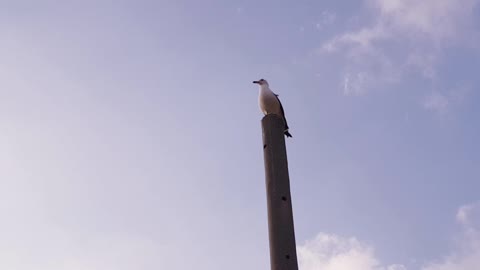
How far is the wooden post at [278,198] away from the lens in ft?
15.0

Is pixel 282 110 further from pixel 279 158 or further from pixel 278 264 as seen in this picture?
pixel 278 264

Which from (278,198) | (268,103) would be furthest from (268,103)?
(278,198)

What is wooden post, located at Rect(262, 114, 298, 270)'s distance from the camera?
15.0 ft

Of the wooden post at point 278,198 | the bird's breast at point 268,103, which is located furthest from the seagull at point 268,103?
the wooden post at point 278,198

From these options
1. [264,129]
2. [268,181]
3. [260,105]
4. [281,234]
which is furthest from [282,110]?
[281,234]

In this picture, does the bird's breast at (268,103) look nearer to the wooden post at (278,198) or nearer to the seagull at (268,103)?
the seagull at (268,103)

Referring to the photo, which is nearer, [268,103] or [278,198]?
[278,198]

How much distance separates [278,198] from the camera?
4816 mm

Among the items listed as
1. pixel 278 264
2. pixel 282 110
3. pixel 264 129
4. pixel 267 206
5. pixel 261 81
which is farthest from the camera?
pixel 261 81

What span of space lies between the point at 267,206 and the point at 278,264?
22.7 inches

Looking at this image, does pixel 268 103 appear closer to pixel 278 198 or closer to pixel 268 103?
pixel 268 103

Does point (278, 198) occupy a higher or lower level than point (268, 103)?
lower

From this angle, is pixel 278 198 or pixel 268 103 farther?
pixel 268 103

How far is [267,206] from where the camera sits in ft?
16.0
